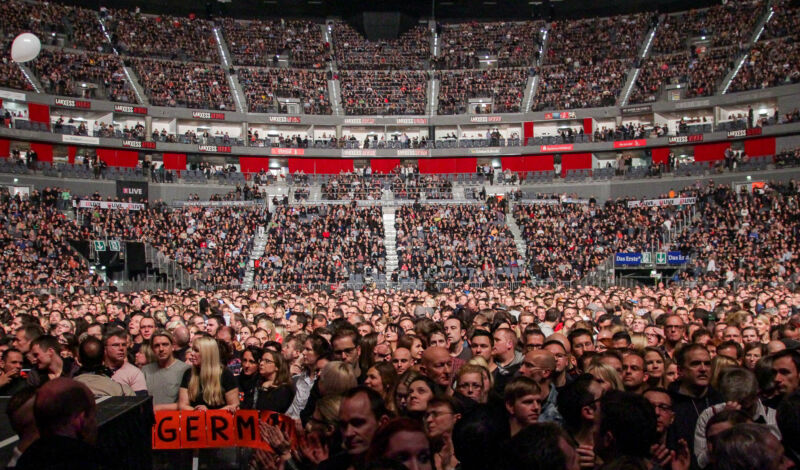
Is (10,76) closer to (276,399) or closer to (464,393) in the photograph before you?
(276,399)

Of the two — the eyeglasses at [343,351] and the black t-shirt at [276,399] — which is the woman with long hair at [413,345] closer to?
the eyeglasses at [343,351]

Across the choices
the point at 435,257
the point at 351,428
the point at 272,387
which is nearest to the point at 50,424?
the point at 351,428

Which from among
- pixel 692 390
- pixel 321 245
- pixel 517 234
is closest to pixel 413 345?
pixel 692 390

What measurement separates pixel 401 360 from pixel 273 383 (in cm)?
129

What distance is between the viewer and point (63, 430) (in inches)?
162

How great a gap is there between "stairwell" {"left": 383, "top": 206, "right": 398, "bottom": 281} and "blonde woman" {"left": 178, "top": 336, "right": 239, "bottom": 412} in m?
32.1

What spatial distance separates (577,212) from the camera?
4666 centimetres

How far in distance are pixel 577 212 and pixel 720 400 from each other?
41037mm

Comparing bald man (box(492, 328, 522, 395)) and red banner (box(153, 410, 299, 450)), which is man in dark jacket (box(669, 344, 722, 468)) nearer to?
bald man (box(492, 328, 522, 395))

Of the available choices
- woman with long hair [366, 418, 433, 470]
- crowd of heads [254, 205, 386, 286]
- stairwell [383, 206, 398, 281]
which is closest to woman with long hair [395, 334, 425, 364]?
woman with long hair [366, 418, 433, 470]

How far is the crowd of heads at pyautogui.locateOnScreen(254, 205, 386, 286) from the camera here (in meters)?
39.3

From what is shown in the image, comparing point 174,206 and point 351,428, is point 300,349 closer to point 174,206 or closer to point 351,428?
point 351,428

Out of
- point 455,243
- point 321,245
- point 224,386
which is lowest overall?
point 455,243

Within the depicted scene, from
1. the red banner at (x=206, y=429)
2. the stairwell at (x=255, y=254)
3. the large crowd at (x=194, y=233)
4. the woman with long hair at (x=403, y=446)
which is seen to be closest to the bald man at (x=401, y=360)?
the red banner at (x=206, y=429)
